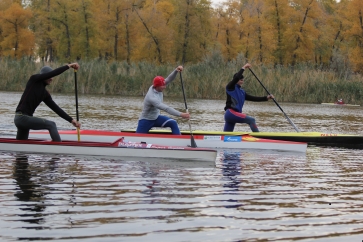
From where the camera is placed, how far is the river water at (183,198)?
24.6ft

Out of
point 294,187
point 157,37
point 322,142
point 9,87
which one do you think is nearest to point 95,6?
point 157,37

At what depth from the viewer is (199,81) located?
136ft

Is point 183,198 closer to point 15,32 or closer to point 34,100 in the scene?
point 34,100

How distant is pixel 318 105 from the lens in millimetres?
40219

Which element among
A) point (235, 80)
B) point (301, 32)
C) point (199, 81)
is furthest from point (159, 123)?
point (301, 32)

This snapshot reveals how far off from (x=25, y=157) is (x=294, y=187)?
552 centimetres

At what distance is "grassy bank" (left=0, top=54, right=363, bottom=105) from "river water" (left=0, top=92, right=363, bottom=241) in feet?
80.6

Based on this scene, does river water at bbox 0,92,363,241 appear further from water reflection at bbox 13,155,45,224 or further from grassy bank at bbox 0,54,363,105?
grassy bank at bbox 0,54,363,105

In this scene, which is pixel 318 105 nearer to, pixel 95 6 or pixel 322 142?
pixel 322 142

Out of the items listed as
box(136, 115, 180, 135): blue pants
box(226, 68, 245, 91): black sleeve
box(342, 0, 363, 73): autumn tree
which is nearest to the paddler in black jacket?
box(136, 115, 180, 135): blue pants

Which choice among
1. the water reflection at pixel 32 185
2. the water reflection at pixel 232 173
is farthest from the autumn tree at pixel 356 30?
the water reflection at pixel 32 185

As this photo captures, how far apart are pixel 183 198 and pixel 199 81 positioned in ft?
106

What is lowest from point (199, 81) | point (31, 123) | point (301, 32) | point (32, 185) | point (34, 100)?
point (32, 185)

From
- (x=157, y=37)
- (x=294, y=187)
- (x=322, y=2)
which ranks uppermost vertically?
(x=322, y=2)
